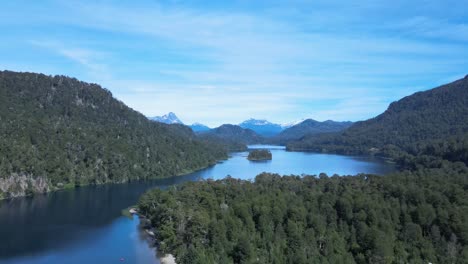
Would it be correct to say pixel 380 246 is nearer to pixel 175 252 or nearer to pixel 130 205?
pixel 175 252

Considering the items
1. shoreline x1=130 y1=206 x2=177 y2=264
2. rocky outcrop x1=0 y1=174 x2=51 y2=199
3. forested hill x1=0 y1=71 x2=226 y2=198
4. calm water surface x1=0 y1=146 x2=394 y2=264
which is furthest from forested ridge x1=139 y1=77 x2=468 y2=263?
forested hill x1=0 y1=71 x2=226 y2=198

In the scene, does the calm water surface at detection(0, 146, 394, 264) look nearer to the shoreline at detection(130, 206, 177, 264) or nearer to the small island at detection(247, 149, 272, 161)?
the shoreline at detection(130, 206, 177, 264)

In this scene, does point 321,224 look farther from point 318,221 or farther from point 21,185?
point 21,185

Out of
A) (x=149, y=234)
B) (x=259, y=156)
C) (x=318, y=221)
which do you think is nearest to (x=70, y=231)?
(x=149, y=234)

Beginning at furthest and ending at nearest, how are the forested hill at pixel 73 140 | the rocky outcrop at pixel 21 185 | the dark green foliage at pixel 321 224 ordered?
the forested hill at pixel 73 140, the rocky outcrop at pixel 21 185, the dark green foliage at pixel 321 224

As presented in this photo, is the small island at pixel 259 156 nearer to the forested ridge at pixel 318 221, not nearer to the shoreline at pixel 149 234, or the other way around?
the shoreline at pixel 149 234

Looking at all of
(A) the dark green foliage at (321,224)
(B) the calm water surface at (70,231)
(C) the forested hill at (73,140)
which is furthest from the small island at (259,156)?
(A) the dark green foliage at (321,224)
